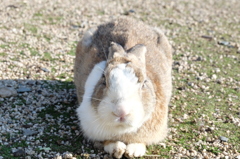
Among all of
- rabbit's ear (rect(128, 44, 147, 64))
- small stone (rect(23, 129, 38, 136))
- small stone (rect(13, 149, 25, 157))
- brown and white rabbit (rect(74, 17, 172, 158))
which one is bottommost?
small stone (rect(23, 129, 38, 136))

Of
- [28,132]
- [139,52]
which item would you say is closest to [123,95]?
[139,52]

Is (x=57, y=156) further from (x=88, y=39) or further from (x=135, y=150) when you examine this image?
(x=88, y=39)

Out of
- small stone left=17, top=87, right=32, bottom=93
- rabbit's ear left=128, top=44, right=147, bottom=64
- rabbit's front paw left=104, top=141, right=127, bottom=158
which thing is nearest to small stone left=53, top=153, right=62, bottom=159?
rabbit's front paw left=104, top=141, right=127, bottom=158

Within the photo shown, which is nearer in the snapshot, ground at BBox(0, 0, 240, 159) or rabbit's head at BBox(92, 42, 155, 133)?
rabbit's head at BBox(92, 42, 155, 133)

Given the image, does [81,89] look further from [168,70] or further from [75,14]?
[75,14]

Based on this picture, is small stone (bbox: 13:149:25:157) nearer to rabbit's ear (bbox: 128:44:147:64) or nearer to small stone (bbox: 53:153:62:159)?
small stone (bbox: 53:153:62:159)

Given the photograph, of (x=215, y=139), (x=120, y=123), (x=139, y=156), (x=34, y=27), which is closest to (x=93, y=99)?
(x=120, y=123)

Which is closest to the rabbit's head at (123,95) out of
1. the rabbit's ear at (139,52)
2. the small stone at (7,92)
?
the rabbit's ear at (139,52)
